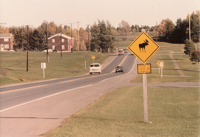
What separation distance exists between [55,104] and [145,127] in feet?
24.0

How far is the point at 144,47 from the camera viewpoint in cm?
1004

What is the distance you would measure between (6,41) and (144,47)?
127 meters

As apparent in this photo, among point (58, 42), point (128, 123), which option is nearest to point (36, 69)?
point (128, 123)

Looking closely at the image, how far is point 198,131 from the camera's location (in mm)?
8719

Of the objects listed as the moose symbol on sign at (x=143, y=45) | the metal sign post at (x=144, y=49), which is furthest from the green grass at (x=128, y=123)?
the moose symbol on sign at (x=143, y=45)

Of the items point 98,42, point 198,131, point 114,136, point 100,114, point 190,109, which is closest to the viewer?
point 114,136

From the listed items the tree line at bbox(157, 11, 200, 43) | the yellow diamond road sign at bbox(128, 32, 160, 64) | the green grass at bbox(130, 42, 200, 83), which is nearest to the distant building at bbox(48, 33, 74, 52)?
the green grass at bbox(130, 42, 200, 83)

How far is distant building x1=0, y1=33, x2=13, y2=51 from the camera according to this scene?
416 ft

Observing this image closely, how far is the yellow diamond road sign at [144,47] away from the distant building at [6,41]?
12498 cm

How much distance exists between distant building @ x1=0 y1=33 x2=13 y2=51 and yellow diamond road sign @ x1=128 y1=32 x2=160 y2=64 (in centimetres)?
12498

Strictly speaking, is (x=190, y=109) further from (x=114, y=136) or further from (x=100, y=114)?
(x=114, y=136)

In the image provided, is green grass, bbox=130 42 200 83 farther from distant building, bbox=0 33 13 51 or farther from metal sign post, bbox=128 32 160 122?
distant building, bbox=0 33 13 51

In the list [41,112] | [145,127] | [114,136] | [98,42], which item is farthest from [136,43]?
[98,42]

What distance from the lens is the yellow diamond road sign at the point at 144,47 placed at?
391 inches
